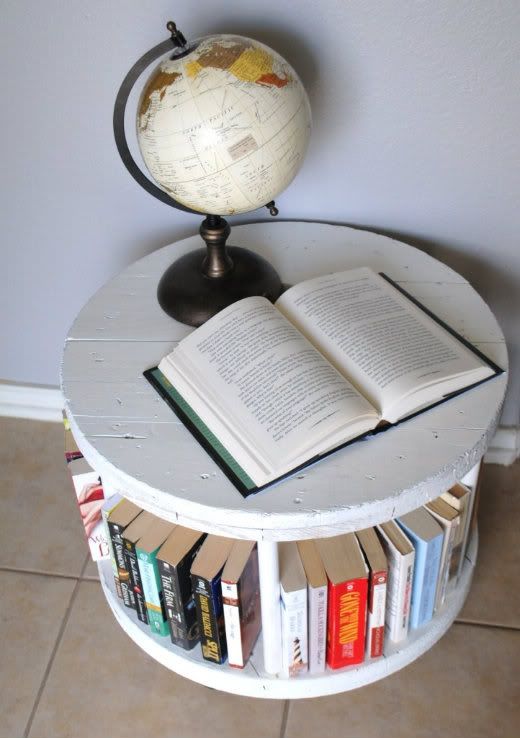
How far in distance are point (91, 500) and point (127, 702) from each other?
0.32 metres

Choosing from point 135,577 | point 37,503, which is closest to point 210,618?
point 135,577

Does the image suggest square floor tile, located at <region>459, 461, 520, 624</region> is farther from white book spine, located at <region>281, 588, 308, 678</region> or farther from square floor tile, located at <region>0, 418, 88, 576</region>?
square floor tile, located at <region>0, 418, 88, 576</region>

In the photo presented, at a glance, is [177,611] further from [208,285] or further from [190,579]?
[208,285]

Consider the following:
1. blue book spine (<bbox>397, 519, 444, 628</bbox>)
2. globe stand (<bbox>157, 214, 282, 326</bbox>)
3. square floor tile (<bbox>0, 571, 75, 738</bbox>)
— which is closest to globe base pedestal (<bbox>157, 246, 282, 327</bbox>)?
globe stand (<bbox>157, 214, 282, 326</bbox>)

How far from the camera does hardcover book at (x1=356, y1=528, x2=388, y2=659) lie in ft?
3.51

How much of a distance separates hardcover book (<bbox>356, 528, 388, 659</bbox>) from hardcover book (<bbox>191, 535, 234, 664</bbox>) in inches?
7.4

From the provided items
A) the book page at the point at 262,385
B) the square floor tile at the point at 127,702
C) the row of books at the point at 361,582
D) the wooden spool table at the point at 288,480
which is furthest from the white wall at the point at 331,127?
the square floor tile at the point at 127,702

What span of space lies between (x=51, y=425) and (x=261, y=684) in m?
0.79

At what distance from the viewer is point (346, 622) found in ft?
3.59

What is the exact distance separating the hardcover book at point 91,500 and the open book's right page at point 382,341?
40 cm

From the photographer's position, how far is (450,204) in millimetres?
1251

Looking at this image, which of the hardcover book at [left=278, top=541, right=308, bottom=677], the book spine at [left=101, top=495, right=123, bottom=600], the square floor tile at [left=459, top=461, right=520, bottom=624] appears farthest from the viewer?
the square floor tile at [left=459, top=461, right=520, bottom=624]

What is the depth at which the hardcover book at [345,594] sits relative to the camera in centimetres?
106

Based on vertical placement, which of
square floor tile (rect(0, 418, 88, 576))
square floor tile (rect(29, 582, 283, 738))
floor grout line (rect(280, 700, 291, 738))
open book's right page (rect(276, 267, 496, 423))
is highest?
open book's right page (rect(276, 267, 496, 423))
